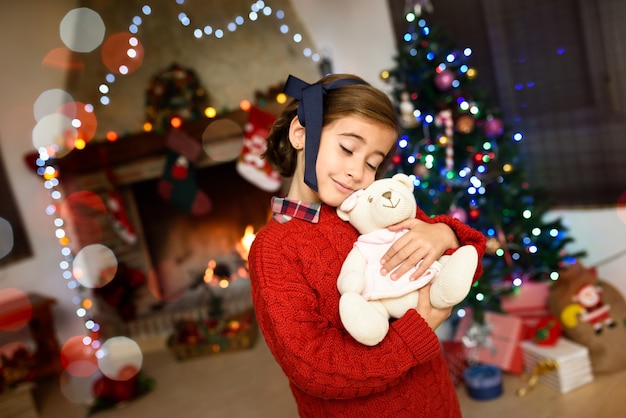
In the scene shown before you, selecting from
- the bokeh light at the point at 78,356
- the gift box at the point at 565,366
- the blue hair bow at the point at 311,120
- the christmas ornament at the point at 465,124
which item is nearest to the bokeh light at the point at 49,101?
the bokeh light at the point at 78,356

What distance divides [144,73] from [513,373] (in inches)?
117

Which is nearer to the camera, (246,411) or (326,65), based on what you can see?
(246,411)

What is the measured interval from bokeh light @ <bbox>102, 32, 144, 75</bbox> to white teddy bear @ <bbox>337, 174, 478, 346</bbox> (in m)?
3.08

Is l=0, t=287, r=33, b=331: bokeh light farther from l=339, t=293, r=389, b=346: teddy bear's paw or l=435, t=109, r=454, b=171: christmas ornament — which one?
l=339, t=293, r=389, b=346: teddy bear's paw

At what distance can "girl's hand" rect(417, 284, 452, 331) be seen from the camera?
1005 millimetres

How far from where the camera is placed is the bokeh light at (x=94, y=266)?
373cm

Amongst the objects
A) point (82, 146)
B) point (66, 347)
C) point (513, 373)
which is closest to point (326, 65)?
point (82, 146)

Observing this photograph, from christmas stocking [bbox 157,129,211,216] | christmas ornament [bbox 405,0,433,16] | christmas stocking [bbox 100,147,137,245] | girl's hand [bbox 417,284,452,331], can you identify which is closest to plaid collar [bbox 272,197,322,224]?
girl's hand [bbox 417,284,452,331]

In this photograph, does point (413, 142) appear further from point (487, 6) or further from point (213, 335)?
point (213, 335)

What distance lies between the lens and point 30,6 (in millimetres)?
3490

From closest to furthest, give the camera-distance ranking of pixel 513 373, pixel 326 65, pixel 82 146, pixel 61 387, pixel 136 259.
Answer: pixel 513 373 < pixel 61 387 < pixel 326 65 < pixel 82 146 < pixel 136 259

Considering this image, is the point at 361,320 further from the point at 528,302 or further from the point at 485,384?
the point at 528,302

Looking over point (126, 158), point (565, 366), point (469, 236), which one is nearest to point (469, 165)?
point (565, 366)

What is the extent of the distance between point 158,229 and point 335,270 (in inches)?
130
